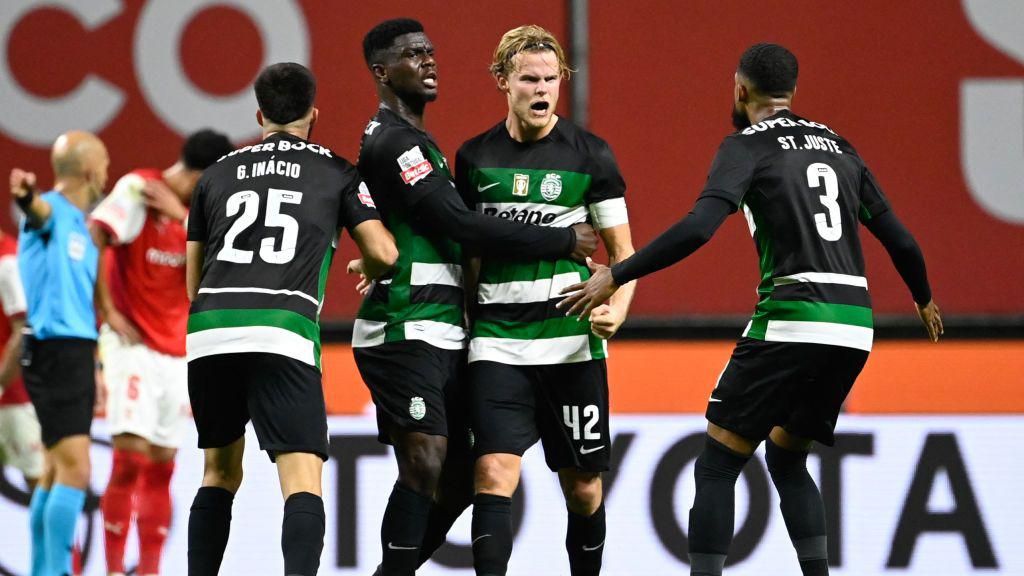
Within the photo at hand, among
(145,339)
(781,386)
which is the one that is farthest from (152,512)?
(781,386)

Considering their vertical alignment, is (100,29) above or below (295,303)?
above

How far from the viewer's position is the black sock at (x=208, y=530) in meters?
4.71

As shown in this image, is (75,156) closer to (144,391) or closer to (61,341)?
(61,341)

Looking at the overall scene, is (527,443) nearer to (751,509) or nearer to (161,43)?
(751,509)

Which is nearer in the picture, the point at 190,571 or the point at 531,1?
the point at 190,571

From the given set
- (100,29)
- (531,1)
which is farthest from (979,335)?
(100,29)

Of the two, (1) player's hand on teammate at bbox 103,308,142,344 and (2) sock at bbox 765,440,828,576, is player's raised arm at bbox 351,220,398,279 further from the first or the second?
(1) player's hand on teammate at bbox 103,308,142,344

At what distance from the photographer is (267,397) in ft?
14.8

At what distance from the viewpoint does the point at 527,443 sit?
482 centimetres

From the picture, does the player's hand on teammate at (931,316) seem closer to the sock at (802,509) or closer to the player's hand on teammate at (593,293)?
the sock at (802,509)

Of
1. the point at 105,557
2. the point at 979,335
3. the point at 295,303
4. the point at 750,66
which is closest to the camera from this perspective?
the point at 295,303

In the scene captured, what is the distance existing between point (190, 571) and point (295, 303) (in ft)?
2.96

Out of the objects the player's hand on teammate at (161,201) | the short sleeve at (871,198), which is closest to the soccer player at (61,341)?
the player's hand on teammate at (161,201)

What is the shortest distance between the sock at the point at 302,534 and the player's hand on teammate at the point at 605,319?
103cm
